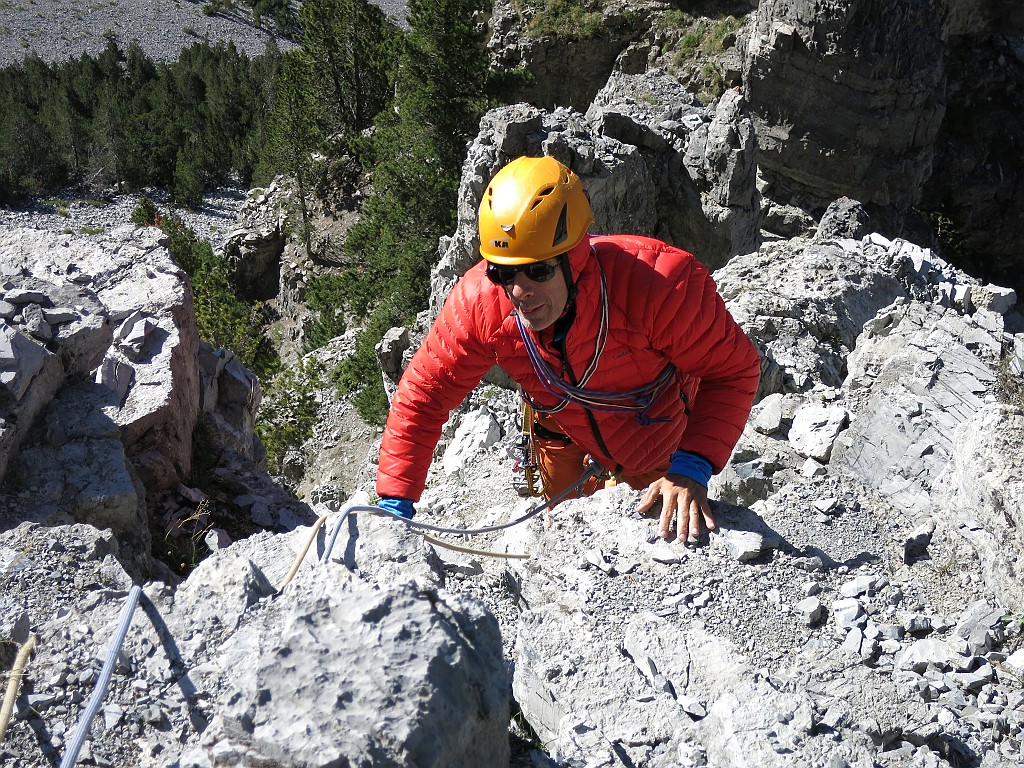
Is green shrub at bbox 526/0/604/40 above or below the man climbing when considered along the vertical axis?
below

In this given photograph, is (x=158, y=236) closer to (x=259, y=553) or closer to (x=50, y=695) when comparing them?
(x=259, y=553)

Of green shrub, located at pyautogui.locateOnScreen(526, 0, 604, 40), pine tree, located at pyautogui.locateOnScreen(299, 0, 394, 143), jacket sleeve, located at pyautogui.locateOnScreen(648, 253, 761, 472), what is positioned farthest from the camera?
pine tree, located at pyautogui.locateOnScreen(299, 0, 394, 143)

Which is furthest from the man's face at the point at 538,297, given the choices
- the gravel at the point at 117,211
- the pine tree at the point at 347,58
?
the gravel at the point at 117,211

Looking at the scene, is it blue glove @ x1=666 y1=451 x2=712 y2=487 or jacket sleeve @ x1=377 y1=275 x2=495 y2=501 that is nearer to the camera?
blue glove @ x1=666 y1=451 x2=712 y2=487

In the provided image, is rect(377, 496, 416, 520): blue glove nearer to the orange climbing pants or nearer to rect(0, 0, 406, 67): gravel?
the orange climbing pants

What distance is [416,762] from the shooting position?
7.12ft

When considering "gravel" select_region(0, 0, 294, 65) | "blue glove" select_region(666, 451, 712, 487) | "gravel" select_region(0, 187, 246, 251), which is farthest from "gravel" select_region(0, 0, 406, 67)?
"blue glove" select_region(666, 451, 712, 487)

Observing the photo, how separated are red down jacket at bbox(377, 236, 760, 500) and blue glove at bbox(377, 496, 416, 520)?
0.04 meters

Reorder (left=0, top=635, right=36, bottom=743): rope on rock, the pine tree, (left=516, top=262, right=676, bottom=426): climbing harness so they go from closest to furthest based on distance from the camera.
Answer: (left=0, top=635, right=36, bottom=743): rope on rock
(left=516, top=262, right=676, bottom=426): climbing harness
the pine tree

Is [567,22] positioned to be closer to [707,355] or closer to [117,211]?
[707,355]

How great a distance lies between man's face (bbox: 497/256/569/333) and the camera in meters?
4.04

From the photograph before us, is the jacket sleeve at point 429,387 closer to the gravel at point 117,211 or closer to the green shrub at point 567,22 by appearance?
the green shrub at point 567,22

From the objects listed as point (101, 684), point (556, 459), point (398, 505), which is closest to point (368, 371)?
point (556, 459)

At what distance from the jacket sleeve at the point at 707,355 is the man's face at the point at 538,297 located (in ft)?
1.65
